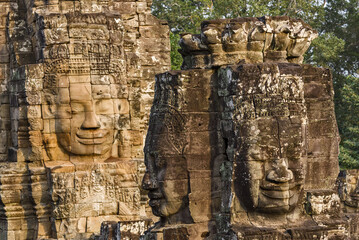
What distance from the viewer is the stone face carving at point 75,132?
16.9 meters

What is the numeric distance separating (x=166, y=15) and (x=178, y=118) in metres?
24.9

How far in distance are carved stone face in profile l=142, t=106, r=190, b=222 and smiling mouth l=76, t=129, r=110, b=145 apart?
19.0 ft

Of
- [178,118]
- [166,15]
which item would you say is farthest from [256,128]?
[166,15]

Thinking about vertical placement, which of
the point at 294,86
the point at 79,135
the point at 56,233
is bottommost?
the point at 56,233

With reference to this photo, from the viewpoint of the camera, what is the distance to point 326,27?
40.6 meters

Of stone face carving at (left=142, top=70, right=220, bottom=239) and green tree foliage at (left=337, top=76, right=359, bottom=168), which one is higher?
stone face carving at (left=142, top=70, right=220, bottom=239)

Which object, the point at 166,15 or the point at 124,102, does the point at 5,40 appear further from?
the point at 166,15

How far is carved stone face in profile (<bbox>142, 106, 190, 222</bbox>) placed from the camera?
36.7 ft

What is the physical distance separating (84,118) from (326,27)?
25172mm

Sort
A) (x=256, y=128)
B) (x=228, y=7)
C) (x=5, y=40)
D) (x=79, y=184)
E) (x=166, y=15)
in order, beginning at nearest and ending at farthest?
(x=256, y=128) < (x=79, y=184) < (x=5, y=40) < (x=228, y=7) < (x=166, y=15)

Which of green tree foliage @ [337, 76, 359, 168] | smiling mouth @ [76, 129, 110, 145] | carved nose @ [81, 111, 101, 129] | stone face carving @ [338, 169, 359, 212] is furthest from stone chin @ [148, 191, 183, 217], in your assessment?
green tree foliage @ [337, 76, 359, 168]

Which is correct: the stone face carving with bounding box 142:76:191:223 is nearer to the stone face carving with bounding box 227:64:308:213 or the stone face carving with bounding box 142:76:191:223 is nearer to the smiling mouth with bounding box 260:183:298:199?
the stone face carving with bounding box 227:64:308:213

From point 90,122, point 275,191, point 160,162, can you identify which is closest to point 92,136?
point 90,122

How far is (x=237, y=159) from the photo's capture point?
1037 centimetres
